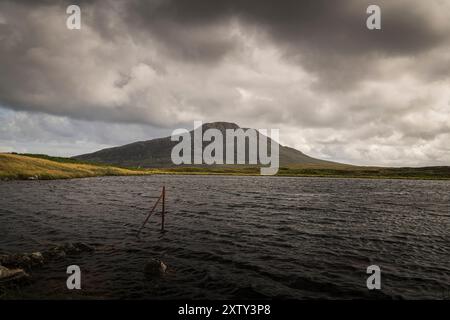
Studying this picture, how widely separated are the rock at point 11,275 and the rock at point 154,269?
6558 millimetres

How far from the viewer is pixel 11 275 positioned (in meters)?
15.8

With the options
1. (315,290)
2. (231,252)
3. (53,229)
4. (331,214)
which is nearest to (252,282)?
(315,290)

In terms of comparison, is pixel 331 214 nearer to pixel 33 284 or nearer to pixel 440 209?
pixel 440 209

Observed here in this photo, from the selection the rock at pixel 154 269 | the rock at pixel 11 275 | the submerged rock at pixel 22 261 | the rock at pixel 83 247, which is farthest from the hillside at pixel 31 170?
the rock at pixel 154 269

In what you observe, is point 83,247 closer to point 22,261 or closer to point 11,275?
point 22,261

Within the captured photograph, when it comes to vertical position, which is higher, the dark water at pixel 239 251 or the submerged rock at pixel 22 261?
the submerged rock at pixel 22 261

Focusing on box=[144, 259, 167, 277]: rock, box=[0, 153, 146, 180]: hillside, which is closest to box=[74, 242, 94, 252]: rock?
box=[144, 259, 167, 277]: rock

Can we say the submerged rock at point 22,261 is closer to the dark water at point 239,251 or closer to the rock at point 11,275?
the dark water at point 239,251

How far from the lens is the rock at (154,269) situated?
17844mm

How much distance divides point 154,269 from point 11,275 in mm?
7679

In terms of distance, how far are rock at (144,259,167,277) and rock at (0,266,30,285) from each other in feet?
21.5

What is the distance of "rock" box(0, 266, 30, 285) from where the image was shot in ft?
50.1
